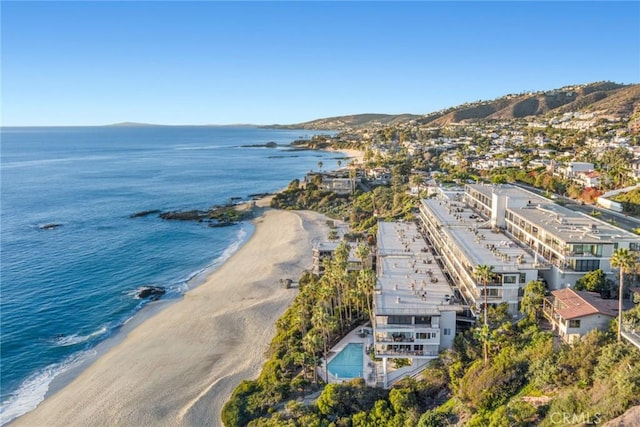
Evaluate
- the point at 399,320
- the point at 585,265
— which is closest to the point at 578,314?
the point at 585,265

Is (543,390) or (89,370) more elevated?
(543,390)

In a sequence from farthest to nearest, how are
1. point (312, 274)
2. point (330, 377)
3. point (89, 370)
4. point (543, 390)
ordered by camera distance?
point (312, 274)
point (89, 370)
point (330, 377)
point (543, 390)

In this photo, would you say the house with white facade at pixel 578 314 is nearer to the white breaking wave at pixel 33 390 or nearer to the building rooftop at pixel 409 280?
the building rooftop at pixel 409 280

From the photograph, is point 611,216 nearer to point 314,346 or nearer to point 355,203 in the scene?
point 314,346

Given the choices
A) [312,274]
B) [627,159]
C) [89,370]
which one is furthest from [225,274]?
[627,159]

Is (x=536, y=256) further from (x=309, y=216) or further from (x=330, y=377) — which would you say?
(x=309, y=216)

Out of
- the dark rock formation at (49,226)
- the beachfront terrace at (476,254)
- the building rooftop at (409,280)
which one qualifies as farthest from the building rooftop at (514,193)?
the dark rock formation at (49,226)

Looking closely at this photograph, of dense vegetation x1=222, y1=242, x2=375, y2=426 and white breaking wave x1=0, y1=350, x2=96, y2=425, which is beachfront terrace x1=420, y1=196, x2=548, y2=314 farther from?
white breaking wave x1=0, y1=350, x2=96, y2=425
